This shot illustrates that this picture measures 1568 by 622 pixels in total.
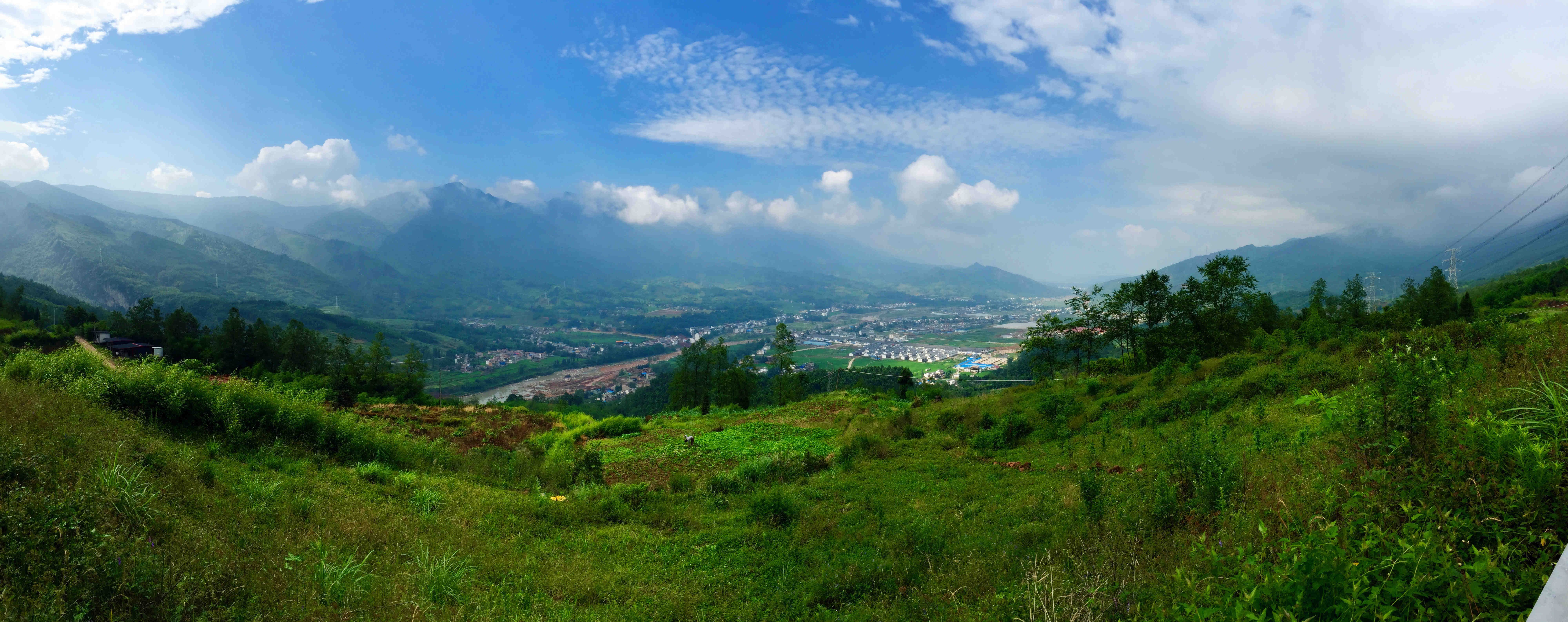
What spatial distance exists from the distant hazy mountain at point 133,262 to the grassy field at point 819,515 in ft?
505

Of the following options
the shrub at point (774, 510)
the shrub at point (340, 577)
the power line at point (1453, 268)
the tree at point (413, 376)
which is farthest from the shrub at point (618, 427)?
the power line at point (1453, 268)

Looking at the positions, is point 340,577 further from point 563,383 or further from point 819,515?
point 563,383

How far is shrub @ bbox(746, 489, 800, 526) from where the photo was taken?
8250 mm

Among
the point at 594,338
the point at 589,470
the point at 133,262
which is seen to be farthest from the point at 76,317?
the point at 133,262

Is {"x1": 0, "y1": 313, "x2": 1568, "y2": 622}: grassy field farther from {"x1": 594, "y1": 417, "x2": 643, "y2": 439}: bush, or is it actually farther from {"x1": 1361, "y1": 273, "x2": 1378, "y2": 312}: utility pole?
{"x1": 1361, "y1": 273, "x2": 1378, "y2": 312}: utility pole

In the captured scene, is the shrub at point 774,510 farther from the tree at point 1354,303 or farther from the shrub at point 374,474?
the tree at point 1354,303

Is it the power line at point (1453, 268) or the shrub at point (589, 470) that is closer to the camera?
the shrub at point (589, 470)

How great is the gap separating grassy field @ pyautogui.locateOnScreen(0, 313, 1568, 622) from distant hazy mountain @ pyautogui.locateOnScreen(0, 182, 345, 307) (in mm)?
153892

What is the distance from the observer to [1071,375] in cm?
2462

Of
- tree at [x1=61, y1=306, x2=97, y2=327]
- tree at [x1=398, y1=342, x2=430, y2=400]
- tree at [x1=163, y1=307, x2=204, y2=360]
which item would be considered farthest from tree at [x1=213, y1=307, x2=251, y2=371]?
tree at [x1=398, y1=342, x2=430, y2=400]

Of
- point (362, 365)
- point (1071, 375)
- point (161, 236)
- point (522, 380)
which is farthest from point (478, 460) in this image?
point (161, 236)

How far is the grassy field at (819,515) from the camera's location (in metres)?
2.85

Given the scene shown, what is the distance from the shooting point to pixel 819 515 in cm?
839

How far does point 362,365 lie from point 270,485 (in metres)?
37.2
